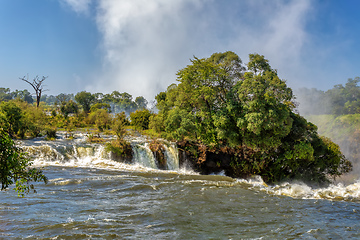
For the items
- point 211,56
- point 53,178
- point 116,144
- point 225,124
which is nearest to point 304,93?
point 211,56

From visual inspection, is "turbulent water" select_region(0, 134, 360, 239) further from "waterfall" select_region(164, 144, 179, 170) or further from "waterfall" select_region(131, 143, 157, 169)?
"waterfall" select_region(164, 144, 179, 170)

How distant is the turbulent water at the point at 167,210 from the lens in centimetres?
731

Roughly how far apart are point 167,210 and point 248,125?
30.2ft

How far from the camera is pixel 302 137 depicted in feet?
60.4

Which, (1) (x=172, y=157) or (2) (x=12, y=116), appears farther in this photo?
(2) (x=12, y=116)

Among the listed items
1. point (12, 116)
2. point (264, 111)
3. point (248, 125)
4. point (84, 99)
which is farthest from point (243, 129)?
point (84, 99)

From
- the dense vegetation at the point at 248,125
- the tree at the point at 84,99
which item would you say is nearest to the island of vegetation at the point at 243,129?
the dense vegetation at the point at 248,125

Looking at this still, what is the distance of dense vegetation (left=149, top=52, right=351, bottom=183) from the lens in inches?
659

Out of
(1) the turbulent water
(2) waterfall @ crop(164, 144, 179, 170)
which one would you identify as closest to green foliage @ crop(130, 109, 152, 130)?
(2) waterfall @ crop(164, 144, 179, 170)

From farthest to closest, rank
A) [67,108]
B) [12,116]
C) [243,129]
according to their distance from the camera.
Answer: [67,108] → [12,116] → [243,129]

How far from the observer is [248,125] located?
16.5 metres

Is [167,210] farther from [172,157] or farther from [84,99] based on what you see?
[84,99]

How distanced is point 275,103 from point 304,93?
138 ft

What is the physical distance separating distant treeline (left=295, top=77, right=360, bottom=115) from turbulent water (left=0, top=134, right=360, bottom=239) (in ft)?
117
